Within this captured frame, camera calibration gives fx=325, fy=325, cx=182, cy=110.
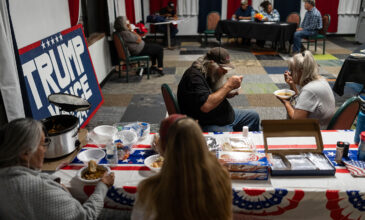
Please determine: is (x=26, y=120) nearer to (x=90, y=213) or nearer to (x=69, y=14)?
(x=90, y=213)

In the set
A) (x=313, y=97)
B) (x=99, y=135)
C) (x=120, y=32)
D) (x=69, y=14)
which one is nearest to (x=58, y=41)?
(x=69, y=14)

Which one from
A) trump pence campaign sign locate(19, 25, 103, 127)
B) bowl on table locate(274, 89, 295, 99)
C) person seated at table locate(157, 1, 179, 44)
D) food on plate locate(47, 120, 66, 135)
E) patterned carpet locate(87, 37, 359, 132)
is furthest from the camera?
person seated at table locate(157, 1, 179, 44)

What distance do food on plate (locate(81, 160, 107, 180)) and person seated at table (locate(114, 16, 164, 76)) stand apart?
416 cm

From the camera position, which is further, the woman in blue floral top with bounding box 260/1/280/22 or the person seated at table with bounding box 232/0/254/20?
the person seated at table with bounding box 232/0/254/20

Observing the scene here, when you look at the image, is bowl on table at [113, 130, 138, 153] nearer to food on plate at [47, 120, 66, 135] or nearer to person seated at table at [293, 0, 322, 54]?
food on plate at [47, 120, 66, 135]

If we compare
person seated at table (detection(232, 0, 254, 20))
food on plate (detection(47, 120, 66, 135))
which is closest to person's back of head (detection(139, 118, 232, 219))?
food on plate (detection(47, 120, 66, 135))

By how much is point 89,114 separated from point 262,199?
278cm

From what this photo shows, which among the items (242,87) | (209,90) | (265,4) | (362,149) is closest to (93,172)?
(209,90)

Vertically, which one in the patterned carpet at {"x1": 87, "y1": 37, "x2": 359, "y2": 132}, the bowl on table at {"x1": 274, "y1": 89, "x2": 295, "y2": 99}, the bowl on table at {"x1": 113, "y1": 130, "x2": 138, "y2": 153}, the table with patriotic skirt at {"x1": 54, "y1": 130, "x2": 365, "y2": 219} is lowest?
the patterned carpet at {"x1": 87, "y1": 37, "x2": 359, "y2": 132}

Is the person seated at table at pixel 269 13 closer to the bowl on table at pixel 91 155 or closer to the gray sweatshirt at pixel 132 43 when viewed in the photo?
the gray sweatshirt at pixel 132 43

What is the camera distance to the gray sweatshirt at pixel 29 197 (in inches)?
50.3

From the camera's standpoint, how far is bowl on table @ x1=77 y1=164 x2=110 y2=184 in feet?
5.26

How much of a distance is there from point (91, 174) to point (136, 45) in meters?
4.29

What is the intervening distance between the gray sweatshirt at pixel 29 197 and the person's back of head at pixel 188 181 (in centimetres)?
41
